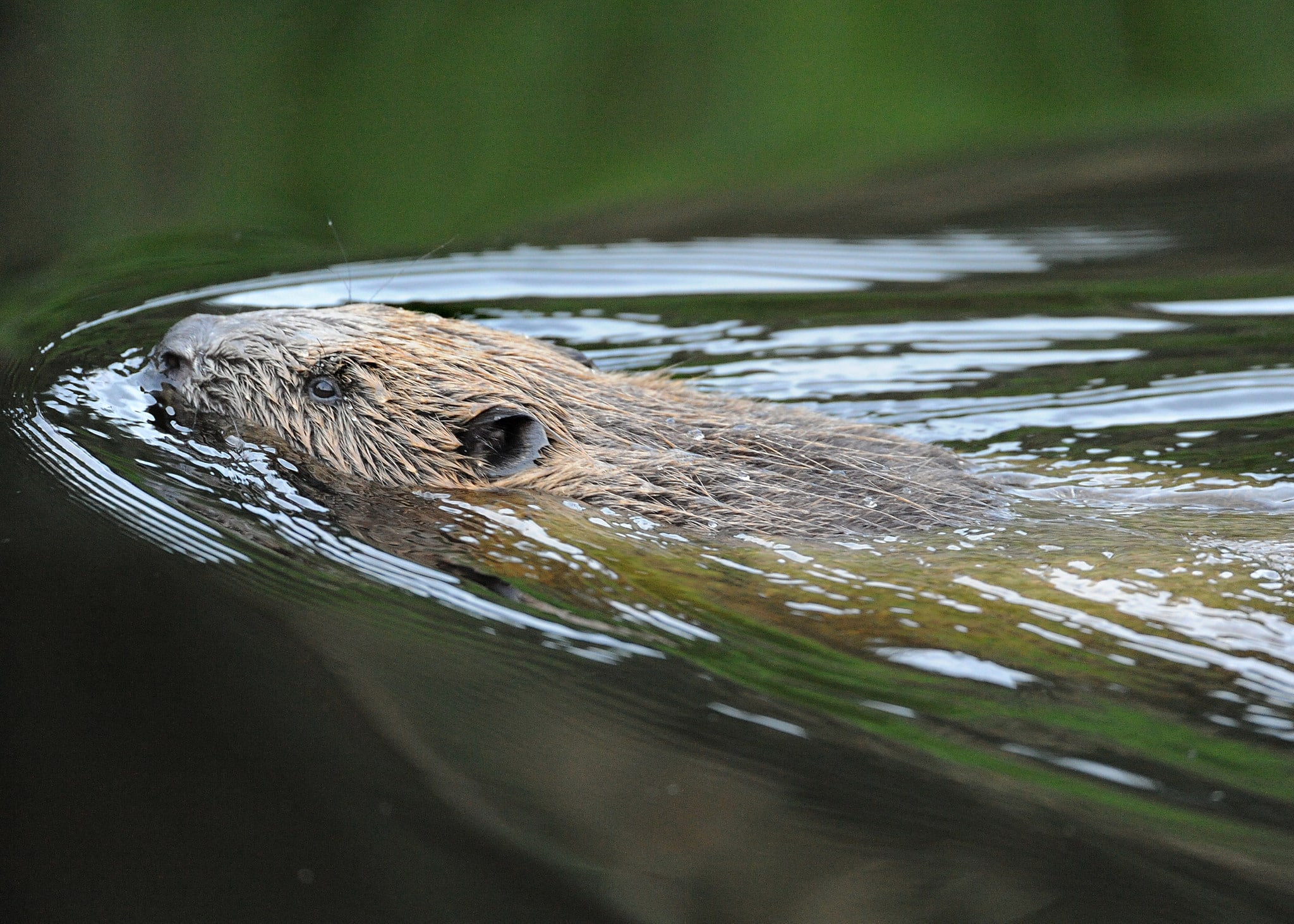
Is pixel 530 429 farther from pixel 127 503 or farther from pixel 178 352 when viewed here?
pixel 178 352

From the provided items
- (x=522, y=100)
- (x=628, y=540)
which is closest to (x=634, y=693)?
(x=628, y=540)

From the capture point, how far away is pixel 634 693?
307 cm

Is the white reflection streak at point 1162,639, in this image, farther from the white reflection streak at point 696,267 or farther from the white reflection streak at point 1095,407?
the white reflection streak at point 696,267

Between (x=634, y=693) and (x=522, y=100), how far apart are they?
18.7 feet

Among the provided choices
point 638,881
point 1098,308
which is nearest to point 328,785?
point 638,881

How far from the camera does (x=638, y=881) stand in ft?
8.09

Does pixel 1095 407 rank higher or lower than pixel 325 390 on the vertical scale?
lower

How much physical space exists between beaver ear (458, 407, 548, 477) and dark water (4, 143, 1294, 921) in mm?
144

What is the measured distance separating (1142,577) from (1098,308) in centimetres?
310

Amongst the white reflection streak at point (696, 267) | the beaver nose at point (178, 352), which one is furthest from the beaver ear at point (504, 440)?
the white reflection streak at point (696, 267)

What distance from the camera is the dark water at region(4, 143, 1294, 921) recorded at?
247cm

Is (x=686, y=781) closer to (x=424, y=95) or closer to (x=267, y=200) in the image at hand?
(x=267, y=200)

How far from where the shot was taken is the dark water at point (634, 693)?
2.47 metres

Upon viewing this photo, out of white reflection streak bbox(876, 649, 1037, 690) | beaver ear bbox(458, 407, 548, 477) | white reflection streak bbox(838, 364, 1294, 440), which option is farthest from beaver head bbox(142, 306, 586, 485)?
white reflection streak bbox(838, 364, 1294, 440)
